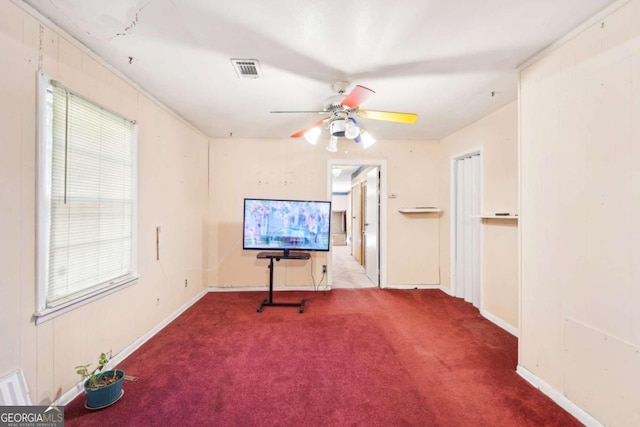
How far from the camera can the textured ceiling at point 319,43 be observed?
1.45m

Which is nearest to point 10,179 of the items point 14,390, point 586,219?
point 14,390

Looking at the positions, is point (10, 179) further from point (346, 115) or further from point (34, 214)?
point (346, 115)

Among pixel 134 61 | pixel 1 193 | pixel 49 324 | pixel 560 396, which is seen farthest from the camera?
pixel 134 61

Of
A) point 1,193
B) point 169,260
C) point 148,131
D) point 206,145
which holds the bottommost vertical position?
point 169,260

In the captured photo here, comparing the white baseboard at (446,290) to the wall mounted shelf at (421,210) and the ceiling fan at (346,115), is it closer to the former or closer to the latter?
the wall mounted shelf at (421,210)

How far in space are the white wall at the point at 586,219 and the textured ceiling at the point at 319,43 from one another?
251 millimetres

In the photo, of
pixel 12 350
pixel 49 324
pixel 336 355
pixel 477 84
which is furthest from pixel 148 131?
pixel 477 84

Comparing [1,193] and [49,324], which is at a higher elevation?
[1,193]

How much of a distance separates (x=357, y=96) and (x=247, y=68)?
0.92 metres

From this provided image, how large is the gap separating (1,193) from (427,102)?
3312 millimetres

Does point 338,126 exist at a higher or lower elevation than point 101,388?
higher

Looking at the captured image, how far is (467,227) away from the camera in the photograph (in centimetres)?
368

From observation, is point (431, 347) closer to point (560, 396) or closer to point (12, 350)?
point (560, 396)

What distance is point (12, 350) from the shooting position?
136 cm
